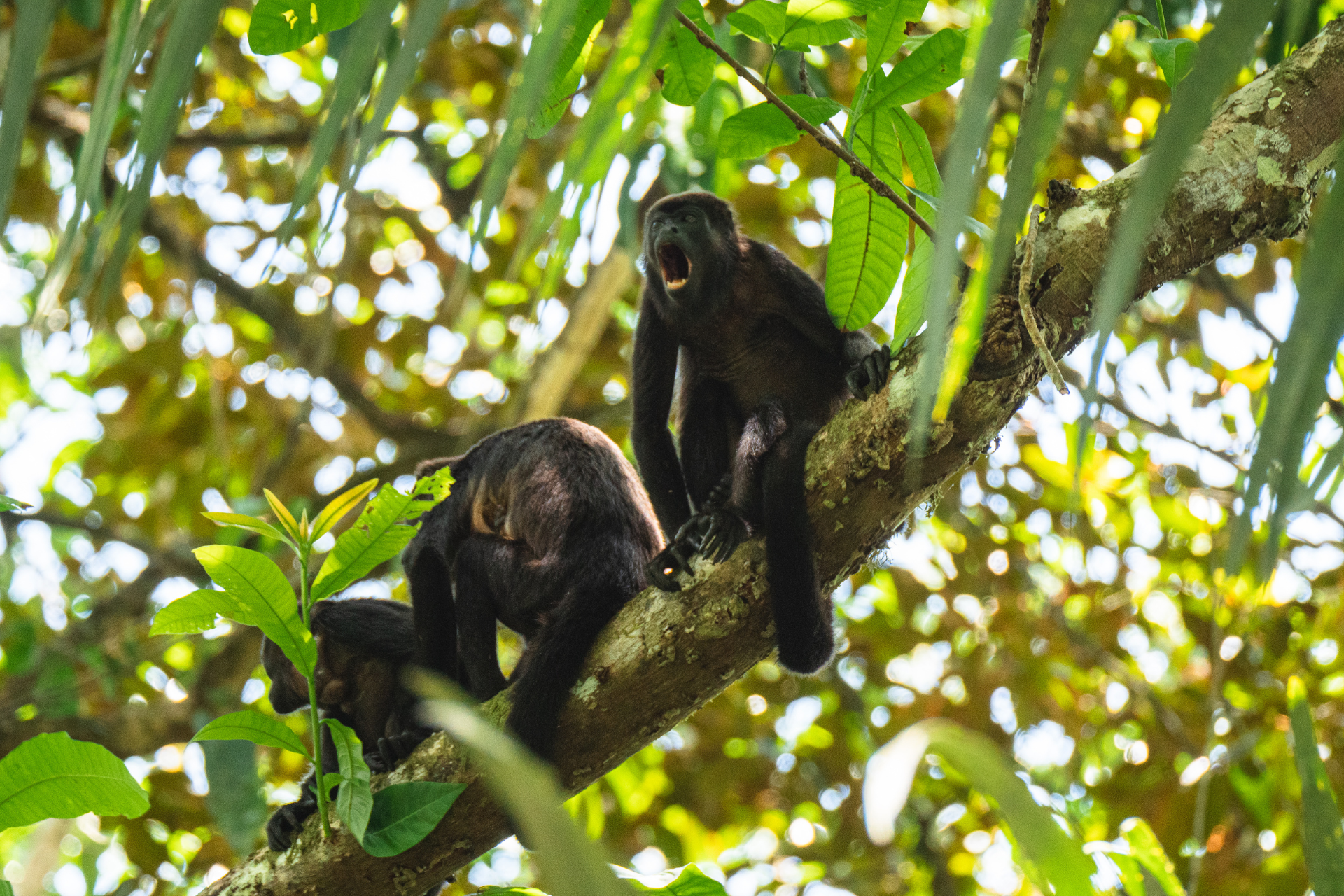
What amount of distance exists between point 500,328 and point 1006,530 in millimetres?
3926

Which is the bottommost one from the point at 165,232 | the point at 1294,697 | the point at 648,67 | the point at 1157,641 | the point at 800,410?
the point at 1294,697

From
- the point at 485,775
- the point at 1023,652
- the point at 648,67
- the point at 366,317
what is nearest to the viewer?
the point at 648,67

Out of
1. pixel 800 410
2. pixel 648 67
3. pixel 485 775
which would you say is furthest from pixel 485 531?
pixel 648 67

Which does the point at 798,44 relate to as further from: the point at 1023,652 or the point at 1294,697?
the point at 1023,652

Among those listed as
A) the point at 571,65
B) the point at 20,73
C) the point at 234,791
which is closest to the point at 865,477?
the point at 571,65

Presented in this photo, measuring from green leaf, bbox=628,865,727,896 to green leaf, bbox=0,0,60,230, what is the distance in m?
2.02

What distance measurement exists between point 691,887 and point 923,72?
70.3 inches

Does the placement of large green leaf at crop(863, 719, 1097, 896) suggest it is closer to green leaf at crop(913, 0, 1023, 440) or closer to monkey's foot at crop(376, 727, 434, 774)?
green leaf at crop(913, 0, 1023, 440)

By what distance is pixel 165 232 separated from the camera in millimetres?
6301

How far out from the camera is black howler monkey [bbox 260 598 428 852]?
13.1 ft

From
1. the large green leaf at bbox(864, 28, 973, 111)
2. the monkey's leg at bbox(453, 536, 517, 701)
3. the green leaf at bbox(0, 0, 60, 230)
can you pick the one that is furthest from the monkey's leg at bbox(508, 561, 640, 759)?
the green leaf at bbox(0, 0, 60, 230)

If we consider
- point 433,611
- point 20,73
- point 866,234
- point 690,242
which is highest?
point 690,242

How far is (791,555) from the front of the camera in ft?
8.13

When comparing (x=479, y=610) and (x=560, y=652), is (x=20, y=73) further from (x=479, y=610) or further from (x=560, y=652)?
(x=479, y=610)
